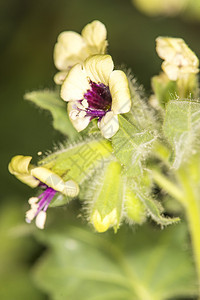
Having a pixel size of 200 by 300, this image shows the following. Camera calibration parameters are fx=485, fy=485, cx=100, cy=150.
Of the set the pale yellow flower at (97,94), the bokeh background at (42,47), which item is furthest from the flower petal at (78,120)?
the bokeh background at (42,47)

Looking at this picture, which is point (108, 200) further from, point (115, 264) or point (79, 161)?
point (115, 264)

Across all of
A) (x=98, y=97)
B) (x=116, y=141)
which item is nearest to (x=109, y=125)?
(x=116, y=141)

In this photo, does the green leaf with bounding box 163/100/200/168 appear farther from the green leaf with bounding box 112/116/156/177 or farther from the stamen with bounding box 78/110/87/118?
the stamen with bounding box 78/110/87/118

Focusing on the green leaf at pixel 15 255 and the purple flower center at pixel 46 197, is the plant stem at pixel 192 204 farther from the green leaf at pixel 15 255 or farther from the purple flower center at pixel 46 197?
the green leaf at pixel 15 255

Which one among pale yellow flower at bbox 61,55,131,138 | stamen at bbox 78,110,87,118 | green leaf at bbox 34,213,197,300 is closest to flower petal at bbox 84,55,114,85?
pale yellow flower at bbox 61,55,131,138

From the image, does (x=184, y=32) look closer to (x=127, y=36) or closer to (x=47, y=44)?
(x=127, y=36)

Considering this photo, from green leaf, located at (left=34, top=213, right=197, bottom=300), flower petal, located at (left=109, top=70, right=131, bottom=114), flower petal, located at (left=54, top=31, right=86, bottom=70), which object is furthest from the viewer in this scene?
green leaf, located at (left=34, top=213, right=197, bottom=300)

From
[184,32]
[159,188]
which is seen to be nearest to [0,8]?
[184,32]
